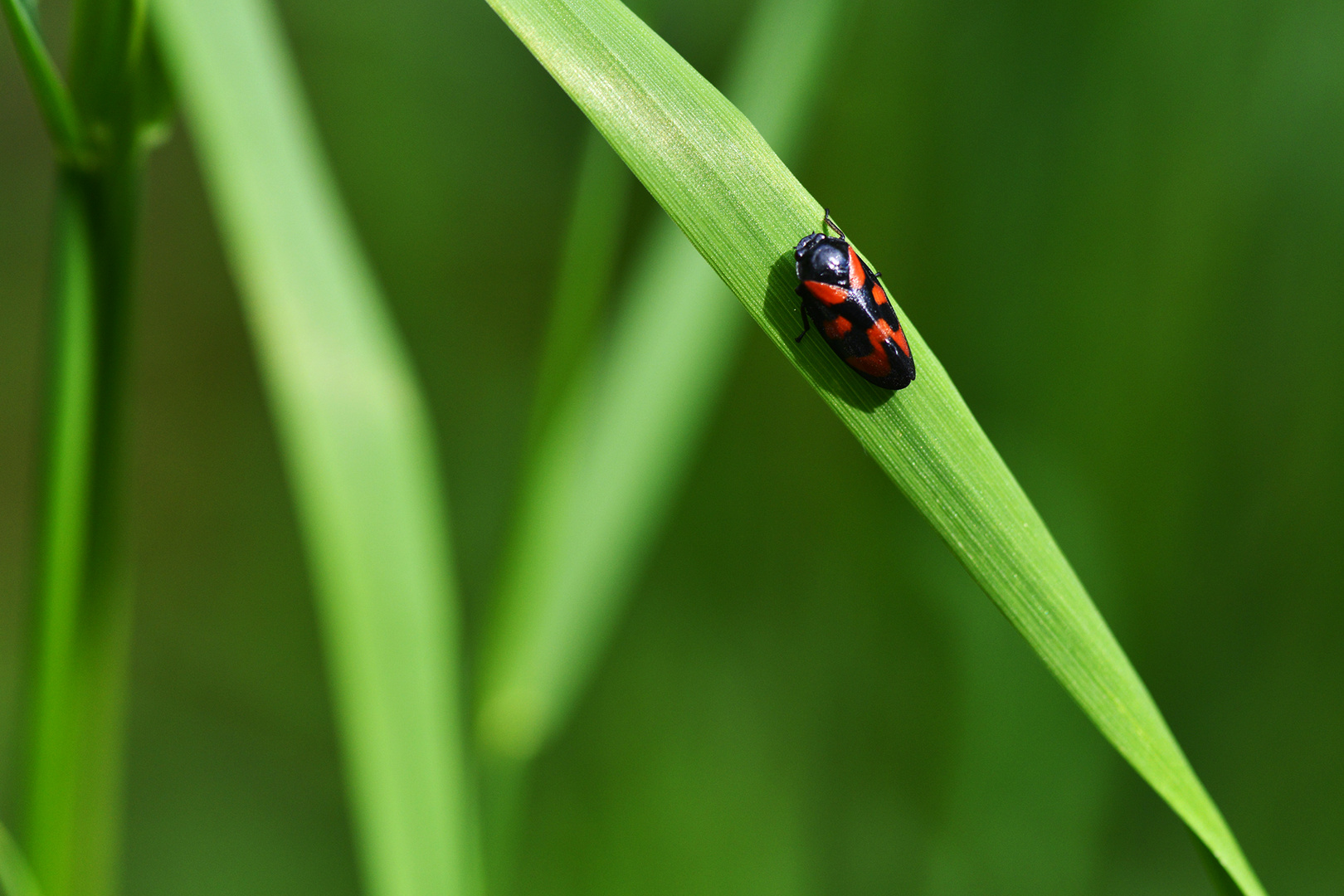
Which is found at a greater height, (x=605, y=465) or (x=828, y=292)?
(x=828, y=292)

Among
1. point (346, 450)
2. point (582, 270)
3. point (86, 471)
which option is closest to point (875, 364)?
point (346, 450)

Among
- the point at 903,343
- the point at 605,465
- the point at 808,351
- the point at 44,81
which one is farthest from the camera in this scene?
the point at 605,465

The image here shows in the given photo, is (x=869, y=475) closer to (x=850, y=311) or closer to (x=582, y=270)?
(x=582, y=270)

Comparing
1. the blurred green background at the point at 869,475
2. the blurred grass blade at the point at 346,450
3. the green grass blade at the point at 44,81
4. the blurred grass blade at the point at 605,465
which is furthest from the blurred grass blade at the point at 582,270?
the blurred green background at the point at 869,475

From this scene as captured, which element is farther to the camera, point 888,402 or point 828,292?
point 828,292

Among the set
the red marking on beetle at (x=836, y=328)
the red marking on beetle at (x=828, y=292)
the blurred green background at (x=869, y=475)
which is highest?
the red marking on beetle at (x=828, y=292)

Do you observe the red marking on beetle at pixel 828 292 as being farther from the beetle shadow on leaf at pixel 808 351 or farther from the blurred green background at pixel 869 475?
the blurred green background at pixel 869 475
